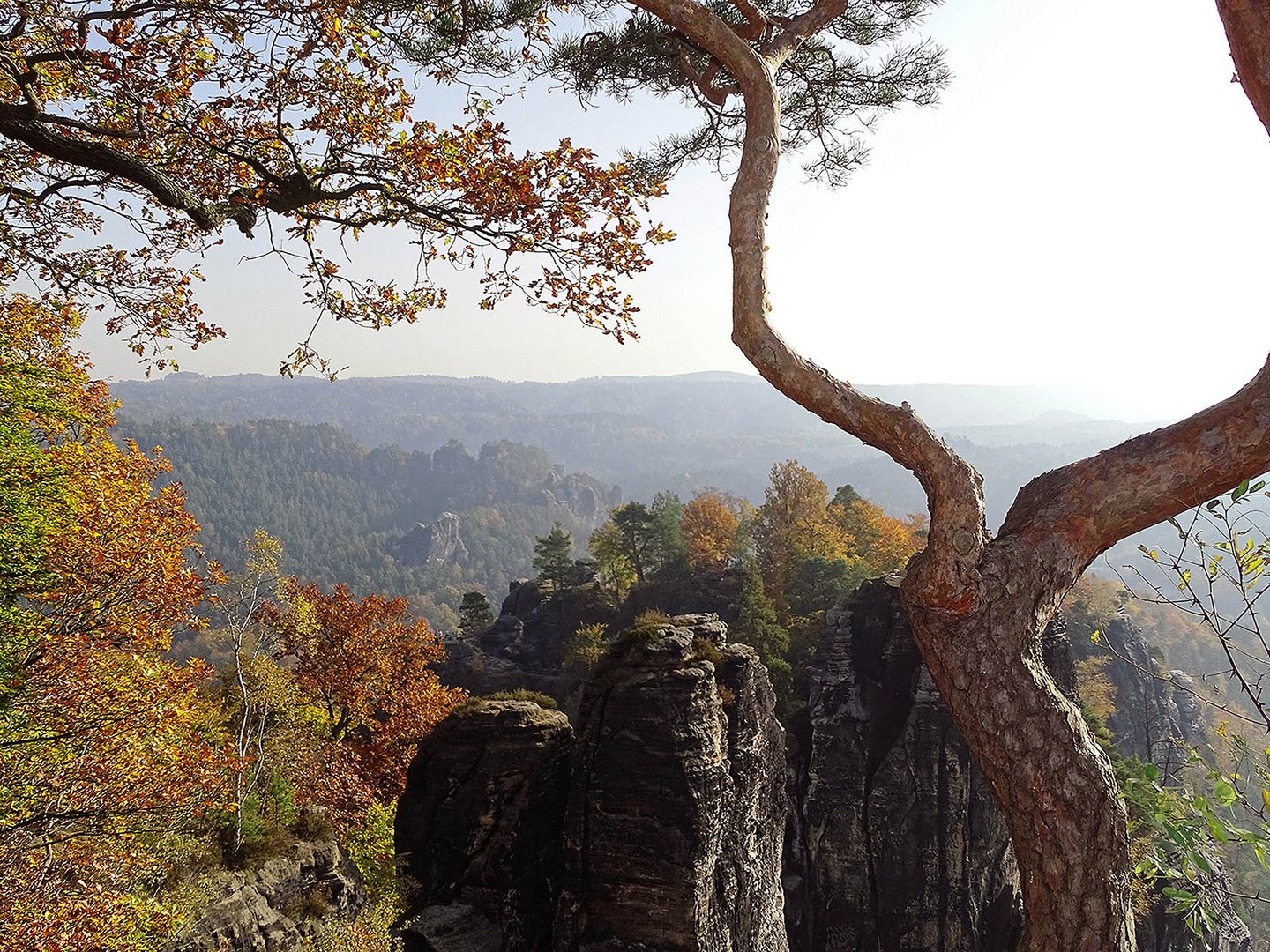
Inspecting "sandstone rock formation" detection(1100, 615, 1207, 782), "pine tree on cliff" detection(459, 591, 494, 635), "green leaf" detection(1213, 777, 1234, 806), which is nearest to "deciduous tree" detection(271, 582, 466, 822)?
"pine tree on cliff" detection(459, 591, 494, 635)

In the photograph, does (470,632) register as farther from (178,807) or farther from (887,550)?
(178,807)

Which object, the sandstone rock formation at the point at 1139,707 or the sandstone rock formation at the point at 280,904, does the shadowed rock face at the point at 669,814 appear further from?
the sandstone rock formation at the point at 1139,707

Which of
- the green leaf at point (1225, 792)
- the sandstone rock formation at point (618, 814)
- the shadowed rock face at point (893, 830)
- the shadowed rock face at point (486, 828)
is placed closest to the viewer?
the green leaf at point (1225, 792)

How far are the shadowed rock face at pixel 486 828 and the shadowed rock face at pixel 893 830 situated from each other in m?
9.62

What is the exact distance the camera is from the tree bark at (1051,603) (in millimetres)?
3146

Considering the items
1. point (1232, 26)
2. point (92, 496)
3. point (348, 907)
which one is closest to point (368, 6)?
point (1232, 26)

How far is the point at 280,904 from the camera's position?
1100 cm

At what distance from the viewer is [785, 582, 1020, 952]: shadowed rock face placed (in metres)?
17.9

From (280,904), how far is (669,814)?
21.6ft

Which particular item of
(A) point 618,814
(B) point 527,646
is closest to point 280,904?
(A) point 618,814

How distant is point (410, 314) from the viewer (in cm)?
777

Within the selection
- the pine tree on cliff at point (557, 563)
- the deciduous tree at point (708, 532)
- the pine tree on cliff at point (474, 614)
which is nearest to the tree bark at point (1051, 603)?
the deciduous tree at point (708, 532)

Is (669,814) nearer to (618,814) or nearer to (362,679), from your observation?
(618,814)

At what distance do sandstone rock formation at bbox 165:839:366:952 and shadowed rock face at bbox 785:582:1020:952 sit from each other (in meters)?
12.6
